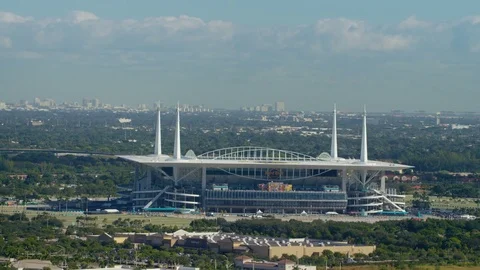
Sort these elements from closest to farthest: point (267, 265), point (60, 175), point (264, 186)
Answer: point (267, 265) → point (264, 186) → point (60, 175)

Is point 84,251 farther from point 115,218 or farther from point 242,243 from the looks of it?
point 115,218

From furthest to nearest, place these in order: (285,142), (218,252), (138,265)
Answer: (285,142) → (218,252) → (138,265)

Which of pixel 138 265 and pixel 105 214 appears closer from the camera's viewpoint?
pixel 138 265

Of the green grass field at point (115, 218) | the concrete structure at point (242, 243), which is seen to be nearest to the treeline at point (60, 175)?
the green grass field at point (115, 218)

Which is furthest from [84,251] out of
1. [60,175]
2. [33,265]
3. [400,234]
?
[60,175]

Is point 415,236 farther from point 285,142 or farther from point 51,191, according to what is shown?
point 285,142

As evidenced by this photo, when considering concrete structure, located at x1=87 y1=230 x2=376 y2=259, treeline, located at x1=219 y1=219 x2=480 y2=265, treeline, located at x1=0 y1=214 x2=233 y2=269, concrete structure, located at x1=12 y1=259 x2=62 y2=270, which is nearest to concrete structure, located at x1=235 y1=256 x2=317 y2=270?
treeline, located at x1=0 y1=214 x2=233 y2=269

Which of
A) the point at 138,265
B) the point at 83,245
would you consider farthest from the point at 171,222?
the point at 138,265

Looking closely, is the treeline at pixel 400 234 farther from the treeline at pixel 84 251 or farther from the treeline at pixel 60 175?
the treeline at pixel 60 175
